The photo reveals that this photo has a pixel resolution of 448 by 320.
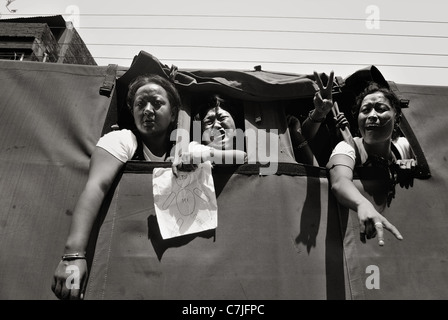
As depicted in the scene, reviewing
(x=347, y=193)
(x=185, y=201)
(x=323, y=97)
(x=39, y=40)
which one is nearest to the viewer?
(x=347, y=193)

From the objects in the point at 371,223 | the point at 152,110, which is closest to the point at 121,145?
the point at 152,110

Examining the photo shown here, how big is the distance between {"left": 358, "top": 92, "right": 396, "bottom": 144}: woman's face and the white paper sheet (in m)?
1.01

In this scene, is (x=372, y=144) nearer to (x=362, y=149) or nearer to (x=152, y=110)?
(x=362, y=149)

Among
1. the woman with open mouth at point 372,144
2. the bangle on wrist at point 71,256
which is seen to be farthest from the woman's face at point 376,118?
the bangle on wrist at point 71,256

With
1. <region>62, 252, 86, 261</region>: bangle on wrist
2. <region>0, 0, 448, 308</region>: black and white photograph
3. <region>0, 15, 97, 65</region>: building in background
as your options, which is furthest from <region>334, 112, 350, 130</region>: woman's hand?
<region>0, 15, 97, 65</region>: building in background

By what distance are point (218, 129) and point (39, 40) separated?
30.4ft

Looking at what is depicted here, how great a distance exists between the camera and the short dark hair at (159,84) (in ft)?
7.59

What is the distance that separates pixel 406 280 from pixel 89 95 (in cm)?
214

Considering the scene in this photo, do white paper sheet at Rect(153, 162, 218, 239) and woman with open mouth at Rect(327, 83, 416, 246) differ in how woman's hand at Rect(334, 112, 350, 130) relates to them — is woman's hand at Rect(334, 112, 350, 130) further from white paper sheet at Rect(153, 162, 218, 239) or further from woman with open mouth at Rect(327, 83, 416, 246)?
white paper sheet at Rect(153, 162, 218, 239)

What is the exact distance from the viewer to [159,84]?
231cm

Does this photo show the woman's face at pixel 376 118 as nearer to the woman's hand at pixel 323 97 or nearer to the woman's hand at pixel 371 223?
the woman's hand at pixel 323 97

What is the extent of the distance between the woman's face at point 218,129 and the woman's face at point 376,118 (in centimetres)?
82

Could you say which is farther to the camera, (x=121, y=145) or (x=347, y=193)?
(x=121, y=145)

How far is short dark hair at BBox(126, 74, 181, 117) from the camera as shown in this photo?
7.59 feet
